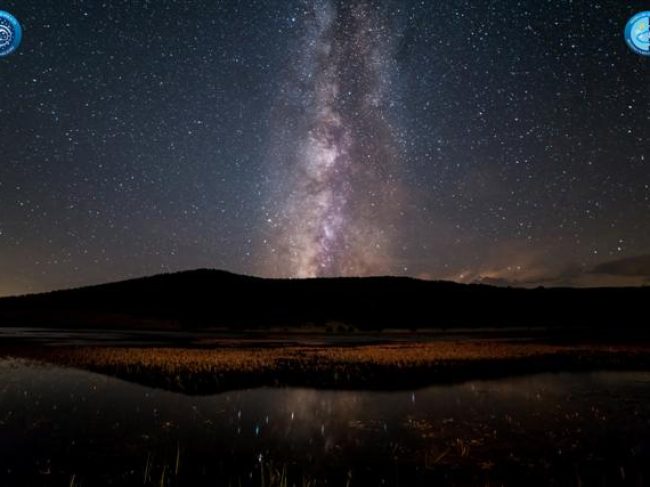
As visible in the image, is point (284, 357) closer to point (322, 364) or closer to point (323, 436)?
point (322, 364)

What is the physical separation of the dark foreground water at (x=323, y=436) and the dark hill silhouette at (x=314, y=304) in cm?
6313

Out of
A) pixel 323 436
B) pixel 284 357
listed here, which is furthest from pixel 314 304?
pixel 323 436

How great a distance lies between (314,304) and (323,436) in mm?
101319

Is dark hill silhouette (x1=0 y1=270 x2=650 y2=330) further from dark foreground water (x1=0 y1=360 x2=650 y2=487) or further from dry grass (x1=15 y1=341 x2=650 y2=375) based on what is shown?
dark foreground water (x1=0 y1=360 x2=650 y2=487)

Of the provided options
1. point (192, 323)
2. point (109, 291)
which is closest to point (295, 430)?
point (192, 323)

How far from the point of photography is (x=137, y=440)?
12273 millimetres

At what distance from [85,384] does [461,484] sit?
655 inches

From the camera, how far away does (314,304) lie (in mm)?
113938

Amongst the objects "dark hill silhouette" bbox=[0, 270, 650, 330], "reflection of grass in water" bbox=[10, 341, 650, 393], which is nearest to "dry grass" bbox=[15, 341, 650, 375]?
"reflection of grass in water" bbox=[10, 341, 650, 393]

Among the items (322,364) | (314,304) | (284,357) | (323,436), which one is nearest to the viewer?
(323,436)

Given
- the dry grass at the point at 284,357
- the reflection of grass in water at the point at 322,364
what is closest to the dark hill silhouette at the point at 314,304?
the dry grass at the point at 284,357

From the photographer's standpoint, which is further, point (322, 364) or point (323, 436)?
point (322, 364)

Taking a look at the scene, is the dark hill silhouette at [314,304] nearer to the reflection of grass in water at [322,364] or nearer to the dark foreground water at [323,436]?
the reflection of grass in water at [322,364]

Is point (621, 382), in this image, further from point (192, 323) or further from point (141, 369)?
point (192, 323)
